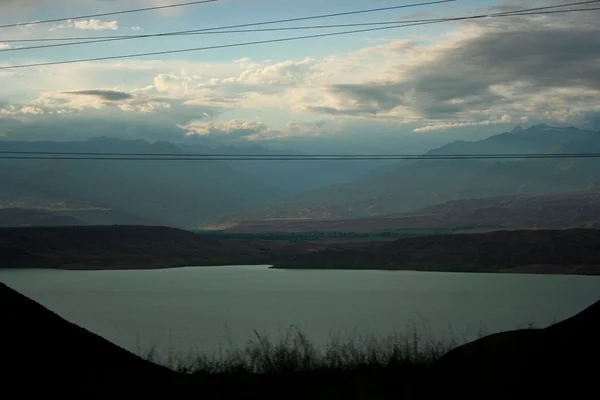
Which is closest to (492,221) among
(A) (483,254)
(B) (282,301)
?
(A) (483,254)

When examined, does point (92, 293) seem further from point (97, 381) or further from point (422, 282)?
point (97, 381)

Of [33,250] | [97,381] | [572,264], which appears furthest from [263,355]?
[33,250]

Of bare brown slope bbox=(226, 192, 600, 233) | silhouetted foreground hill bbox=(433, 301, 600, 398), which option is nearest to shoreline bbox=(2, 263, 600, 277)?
silhouetted foreground hill bbox=(433, 301, 600, 398)

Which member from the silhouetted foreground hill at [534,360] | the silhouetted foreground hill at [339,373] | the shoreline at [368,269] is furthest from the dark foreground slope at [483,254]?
the silhouetted foreground hill at [339,373]

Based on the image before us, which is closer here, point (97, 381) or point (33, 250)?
point (97, 381)

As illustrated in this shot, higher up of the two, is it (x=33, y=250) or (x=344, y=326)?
(x=33, y=250)

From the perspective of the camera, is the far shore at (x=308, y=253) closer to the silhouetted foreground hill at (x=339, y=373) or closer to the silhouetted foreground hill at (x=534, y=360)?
the silhouetted foreground hill at (x=534, y=360)
